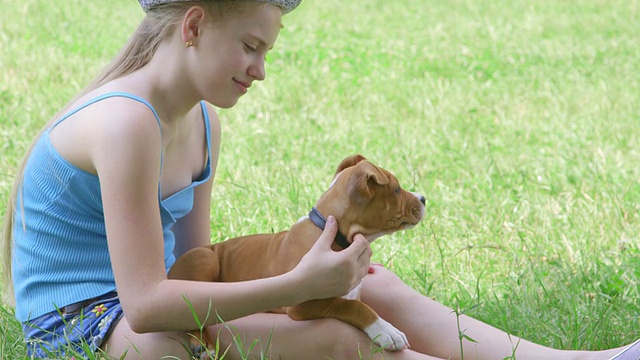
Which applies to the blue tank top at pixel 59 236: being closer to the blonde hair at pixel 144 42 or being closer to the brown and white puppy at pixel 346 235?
the blonde hair at pixel 144 42

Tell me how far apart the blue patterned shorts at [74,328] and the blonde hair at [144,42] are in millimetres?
348

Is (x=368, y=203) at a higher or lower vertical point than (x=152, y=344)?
higher

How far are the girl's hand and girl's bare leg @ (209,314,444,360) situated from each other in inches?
5.5

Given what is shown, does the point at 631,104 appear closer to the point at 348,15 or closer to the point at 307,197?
the point at 307,197

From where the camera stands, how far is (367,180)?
8.67 feet

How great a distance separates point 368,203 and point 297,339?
441 millimetres

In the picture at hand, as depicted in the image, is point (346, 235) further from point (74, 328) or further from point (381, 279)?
A: point (74, 328)

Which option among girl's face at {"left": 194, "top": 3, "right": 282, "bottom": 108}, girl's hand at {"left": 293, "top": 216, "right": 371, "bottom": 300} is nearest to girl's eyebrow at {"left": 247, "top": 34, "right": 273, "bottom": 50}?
girl's face at {"left": 194, "top": 3, "right": 282, "bottom": 108}

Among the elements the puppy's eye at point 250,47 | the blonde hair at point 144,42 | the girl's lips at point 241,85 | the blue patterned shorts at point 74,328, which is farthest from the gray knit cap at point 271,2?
the blue patterned shorts at point 74,328

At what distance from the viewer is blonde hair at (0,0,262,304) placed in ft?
8.87

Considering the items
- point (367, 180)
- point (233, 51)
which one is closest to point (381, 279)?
point (367, 180)

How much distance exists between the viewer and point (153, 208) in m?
2.57

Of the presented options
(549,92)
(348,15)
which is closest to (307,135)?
(549,92)

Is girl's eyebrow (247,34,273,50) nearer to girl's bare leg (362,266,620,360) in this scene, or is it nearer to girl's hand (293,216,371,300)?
girl's hand (293,216,371,300)
